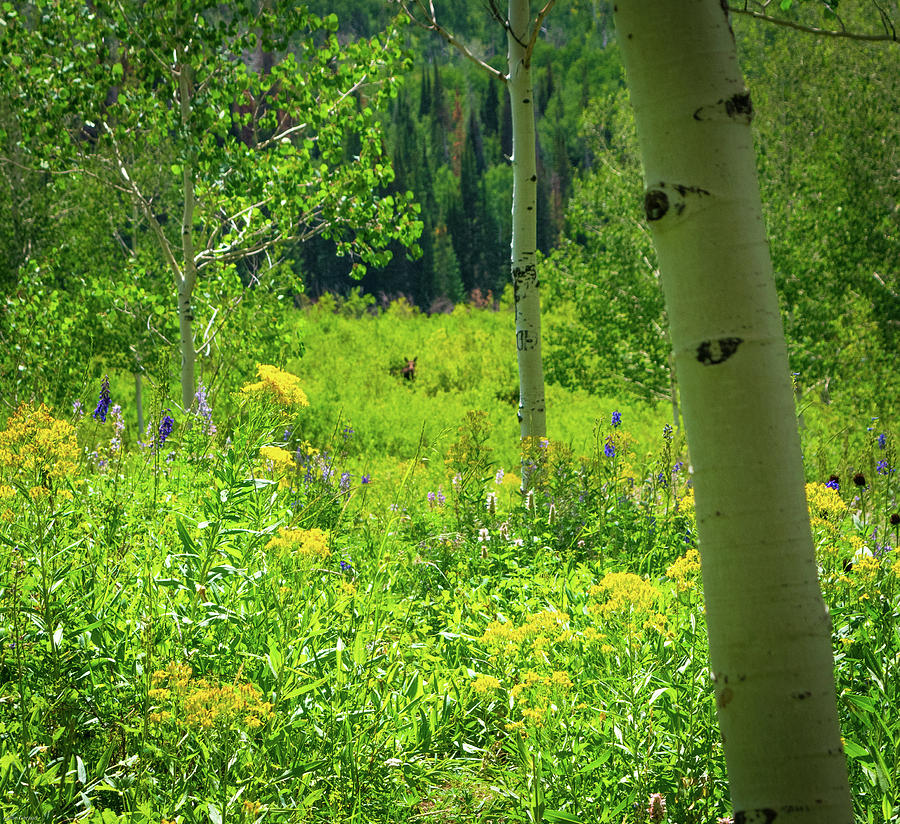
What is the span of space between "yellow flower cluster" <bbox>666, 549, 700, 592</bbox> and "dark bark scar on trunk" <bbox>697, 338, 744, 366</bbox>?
1693 millimetres

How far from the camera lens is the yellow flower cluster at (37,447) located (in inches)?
93.3

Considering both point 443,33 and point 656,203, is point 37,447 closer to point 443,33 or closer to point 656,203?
point 656,203

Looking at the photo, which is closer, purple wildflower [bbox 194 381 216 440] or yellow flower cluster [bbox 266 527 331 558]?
yellow flower cluster [bbox 266 527 331 558]

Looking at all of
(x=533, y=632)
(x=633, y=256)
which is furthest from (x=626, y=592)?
(x=633, y=256)

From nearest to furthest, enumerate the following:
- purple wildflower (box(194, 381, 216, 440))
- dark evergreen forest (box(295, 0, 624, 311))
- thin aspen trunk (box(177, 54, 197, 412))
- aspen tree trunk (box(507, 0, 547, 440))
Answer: purple wildflower (box(194, 381, 216, 440)), aspen tree trunk (box(507, 0, 547, 440)), thin aspen trunk (box(177, 54, 197, 412)), dark evergreen forest (box(295, 0, 624, 311))

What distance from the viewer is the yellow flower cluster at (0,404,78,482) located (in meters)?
2.37

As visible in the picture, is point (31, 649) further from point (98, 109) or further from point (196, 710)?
point (98, 109)

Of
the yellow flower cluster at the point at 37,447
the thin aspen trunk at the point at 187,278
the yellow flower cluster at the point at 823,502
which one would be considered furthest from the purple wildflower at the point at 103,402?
the yellow flower cluster at the point at 823,502

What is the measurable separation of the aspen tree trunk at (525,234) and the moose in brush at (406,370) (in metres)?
23.9

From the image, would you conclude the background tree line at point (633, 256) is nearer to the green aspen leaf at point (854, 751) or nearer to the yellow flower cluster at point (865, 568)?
the yellow flower cluster at point (865, 568)

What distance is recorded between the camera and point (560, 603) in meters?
3.36

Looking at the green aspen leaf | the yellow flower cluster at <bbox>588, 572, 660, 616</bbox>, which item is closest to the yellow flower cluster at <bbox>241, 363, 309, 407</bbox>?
the yellow flower cluster at <bbox>588, 572, 660, 616</bbox>

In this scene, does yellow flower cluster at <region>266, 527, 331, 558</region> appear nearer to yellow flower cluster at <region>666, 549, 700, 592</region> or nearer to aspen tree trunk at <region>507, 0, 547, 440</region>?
yellow flower cluster at <region>666, 549, 700, 592</region>

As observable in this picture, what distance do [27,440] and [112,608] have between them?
62 cm
